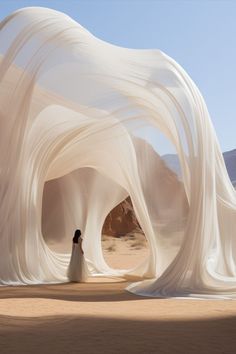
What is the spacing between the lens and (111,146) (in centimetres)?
1507

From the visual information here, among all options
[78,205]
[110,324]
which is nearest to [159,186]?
[78,205]

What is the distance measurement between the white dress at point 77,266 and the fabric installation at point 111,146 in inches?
12.4

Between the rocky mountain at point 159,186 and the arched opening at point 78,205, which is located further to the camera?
the arched opening at point 78,205

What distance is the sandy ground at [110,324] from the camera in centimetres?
536

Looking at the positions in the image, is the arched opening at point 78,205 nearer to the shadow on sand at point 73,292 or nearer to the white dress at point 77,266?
the white dress at point 77,266

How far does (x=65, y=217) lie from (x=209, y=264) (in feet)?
24.8

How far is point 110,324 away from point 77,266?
685 centimetres

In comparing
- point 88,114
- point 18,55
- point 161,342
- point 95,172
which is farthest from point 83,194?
point 161,342

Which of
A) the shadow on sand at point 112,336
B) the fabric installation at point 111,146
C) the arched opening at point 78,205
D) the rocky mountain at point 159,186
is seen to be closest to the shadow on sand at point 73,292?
the fabric installation at point 111,146

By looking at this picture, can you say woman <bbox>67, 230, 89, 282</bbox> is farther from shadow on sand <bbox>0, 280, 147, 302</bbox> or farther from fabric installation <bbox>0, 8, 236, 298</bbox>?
shadow on sand <bbox>0, 280, 147, 302</bbox>

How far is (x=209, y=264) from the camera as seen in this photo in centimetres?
1034

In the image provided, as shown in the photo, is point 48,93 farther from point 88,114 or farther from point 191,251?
point 191,251

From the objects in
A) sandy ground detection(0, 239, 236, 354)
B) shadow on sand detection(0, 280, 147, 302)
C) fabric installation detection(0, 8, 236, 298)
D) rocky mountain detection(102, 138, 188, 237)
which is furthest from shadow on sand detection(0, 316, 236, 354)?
rocky mountain detection(102, 138, 188, 237)

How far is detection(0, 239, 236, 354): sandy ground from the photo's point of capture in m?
5.36
